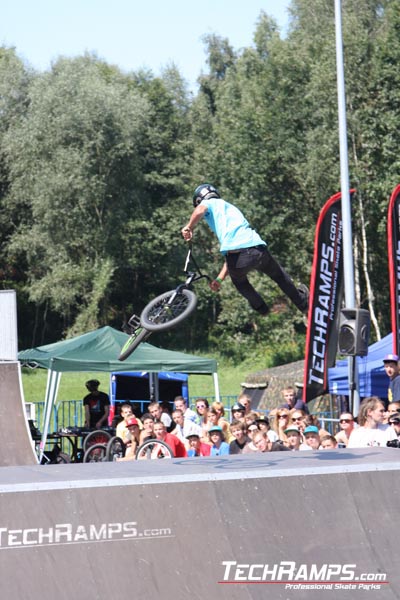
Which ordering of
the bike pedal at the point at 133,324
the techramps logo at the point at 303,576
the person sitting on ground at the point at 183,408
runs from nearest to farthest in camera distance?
the techramps logo at the point at 303,576 → the bike pedal at the point at 133,324 → the person sitting on ground at the point at 183,408

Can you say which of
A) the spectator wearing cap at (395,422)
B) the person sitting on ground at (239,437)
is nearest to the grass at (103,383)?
the person sitting on ground at (239,437)

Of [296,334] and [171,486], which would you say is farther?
[296,334]

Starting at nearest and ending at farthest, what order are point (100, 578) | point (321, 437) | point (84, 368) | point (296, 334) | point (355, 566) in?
point (100, 578), point (355, 566), point (321, 437), point (84, 368), point (296, 334)

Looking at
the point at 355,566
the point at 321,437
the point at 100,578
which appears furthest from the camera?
the point at 321,437

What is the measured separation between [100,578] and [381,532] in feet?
7.85

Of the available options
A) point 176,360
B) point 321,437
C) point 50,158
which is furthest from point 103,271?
point 321,437

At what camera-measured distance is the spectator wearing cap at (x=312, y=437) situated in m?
10.6

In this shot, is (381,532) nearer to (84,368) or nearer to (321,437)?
(321,437)

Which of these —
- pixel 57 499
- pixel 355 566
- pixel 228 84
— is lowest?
pixel 355 566

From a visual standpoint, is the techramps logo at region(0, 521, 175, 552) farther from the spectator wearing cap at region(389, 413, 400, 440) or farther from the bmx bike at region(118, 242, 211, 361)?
the spectator wearing cap at region(389, 413, 400, 440)

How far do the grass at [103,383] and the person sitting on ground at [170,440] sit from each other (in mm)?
18954

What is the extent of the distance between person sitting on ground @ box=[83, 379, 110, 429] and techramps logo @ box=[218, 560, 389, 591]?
9505mm

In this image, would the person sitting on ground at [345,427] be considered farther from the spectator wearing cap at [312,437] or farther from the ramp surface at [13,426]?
the ramp surface at [13,426]

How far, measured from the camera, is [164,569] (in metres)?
7.16
